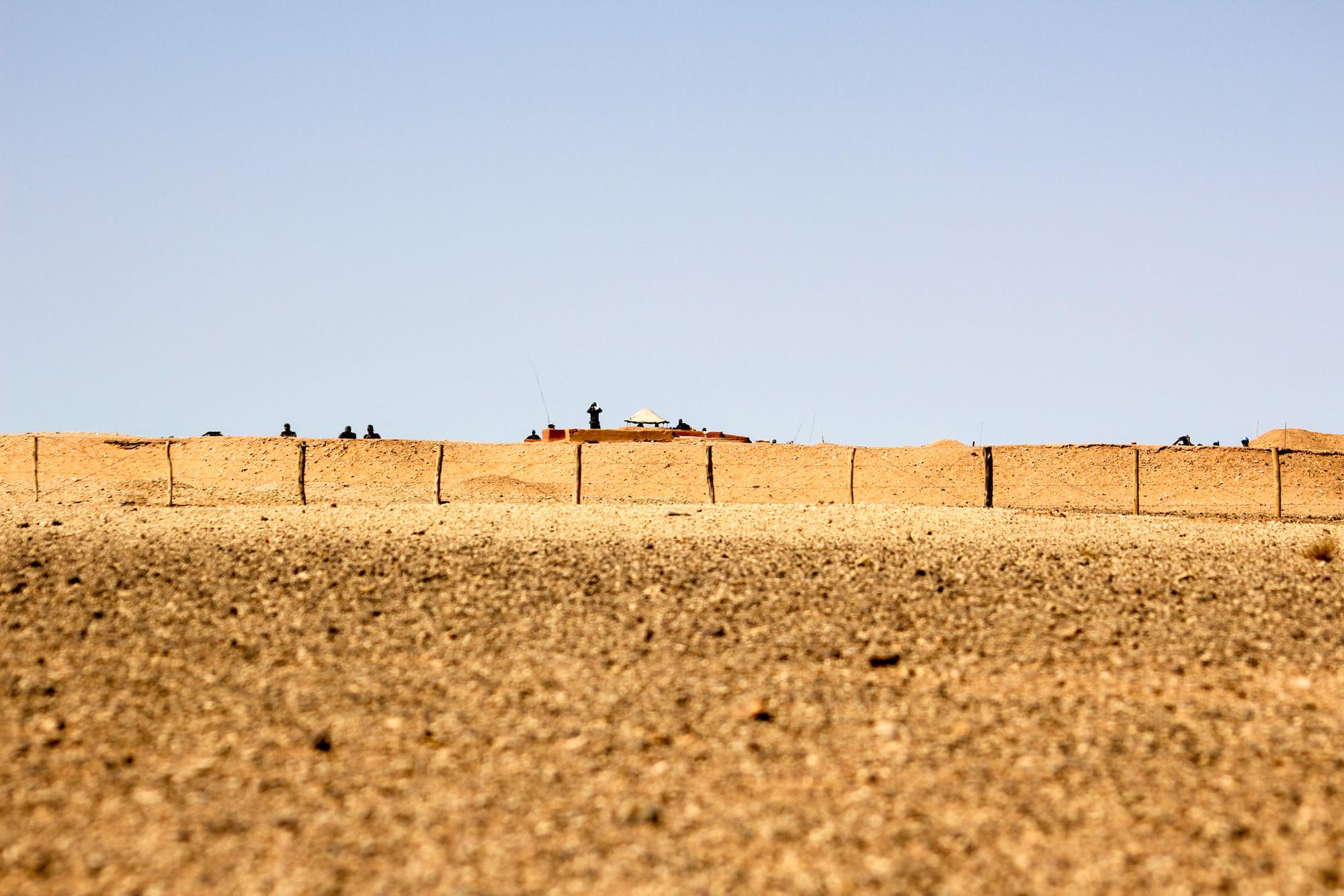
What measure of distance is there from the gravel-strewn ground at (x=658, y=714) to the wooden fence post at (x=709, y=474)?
11297mm

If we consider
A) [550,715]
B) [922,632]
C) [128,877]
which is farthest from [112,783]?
[922,632]

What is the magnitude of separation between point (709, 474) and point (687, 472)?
1501cm

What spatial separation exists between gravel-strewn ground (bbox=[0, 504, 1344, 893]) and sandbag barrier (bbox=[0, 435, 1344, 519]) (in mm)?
23341

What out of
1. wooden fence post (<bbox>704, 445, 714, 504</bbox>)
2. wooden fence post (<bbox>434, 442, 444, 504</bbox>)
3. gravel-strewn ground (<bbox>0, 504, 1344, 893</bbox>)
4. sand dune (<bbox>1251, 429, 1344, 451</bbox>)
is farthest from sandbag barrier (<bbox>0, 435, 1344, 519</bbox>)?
gravel-strewn ground (<bbox>0, 504, 1344, 893</bbox>)

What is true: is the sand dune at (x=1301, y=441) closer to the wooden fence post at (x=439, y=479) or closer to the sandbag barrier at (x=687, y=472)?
the sandbag barrier at (x=687, y=472)

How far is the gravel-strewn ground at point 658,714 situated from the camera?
7.23 metres

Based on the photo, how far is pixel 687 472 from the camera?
151ft

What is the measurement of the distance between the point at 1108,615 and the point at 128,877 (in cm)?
1138

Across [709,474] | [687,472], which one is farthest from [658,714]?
[687,472]

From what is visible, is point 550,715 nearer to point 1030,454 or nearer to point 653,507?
point 653,507

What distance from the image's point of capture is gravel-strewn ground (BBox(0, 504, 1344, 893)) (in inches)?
285

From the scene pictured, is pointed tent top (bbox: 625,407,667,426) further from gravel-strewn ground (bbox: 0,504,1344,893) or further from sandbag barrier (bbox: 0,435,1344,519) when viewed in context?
gravel-strewn ground (bbox: 0,504,1344,893)

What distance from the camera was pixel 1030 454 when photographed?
4931 cm

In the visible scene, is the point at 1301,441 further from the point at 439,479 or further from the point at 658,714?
the point at 658,714
